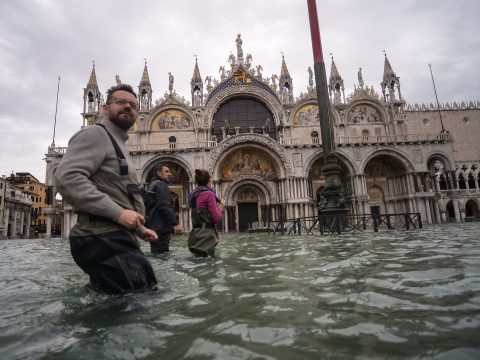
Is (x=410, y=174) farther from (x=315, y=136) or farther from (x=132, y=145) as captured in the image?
(x=132, y=145)

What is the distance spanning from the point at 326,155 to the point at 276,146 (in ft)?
34.9

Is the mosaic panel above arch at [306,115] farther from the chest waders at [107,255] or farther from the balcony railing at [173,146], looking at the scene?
the chest waders at [107,255]

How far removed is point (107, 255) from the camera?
2498mm

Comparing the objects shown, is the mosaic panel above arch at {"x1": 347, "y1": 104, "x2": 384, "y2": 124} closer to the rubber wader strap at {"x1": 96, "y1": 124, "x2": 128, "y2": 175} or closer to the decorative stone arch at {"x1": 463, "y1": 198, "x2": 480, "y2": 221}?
Answer: the decorative stone arch at {"x1": 463, "y1": 198, "x2": 480, "y2": 221}

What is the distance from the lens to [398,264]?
386 cm

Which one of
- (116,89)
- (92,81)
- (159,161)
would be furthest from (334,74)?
(116,89)

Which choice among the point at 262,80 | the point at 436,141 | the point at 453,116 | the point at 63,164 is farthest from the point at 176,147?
the point at 453,116

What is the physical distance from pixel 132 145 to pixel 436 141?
25514mm

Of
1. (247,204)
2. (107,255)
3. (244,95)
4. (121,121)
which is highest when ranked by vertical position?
(244,95)

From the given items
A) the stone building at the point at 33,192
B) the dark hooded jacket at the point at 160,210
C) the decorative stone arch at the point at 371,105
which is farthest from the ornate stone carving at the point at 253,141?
the stone building at the point at 33,192

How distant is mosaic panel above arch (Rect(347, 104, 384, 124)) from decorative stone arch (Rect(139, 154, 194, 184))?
49.7 feet

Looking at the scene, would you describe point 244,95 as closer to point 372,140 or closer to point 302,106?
point 302,106

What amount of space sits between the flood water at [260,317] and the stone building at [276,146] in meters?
20.6

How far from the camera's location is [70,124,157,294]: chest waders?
2.48m
